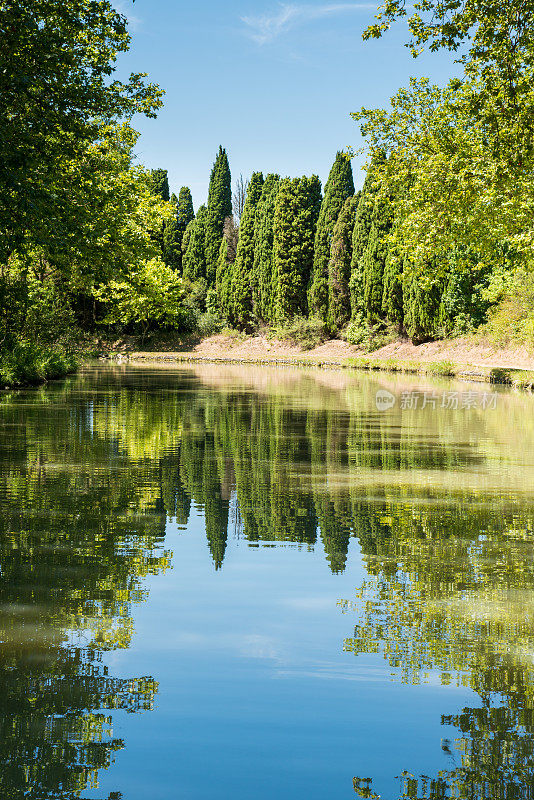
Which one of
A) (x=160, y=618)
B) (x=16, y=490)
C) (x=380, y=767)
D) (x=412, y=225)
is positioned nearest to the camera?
(x=380, y=767)

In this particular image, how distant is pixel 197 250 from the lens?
2955 inches

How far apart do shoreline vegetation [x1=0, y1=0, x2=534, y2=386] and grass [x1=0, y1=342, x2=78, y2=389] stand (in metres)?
0.09

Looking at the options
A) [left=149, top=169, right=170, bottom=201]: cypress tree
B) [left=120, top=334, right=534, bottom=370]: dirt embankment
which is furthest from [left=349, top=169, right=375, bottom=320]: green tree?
[left=149, top=169, right=170, bottom=201]: cypress tree

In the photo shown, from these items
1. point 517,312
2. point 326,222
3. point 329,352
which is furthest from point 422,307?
point 326,222

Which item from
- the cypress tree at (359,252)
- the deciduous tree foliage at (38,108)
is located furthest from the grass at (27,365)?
the cypress tree at (359,252)

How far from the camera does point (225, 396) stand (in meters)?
25.1

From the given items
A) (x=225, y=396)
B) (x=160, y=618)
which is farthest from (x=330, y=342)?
(x=160, y=618)

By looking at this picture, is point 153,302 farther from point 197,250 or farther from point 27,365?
point 27,365

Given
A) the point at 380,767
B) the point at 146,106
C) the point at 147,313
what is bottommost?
the point at 380,767

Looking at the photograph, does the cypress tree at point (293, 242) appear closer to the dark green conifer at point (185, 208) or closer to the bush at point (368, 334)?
the bush at point (368, 334)

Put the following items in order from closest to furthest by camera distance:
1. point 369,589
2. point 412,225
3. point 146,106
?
1. point 369,589
2. point 146,106
3. point 412,225

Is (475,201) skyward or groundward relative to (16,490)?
skyward

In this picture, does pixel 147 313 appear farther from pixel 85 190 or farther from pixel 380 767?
pixel 380 767

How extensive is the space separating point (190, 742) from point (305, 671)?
3.12ft
